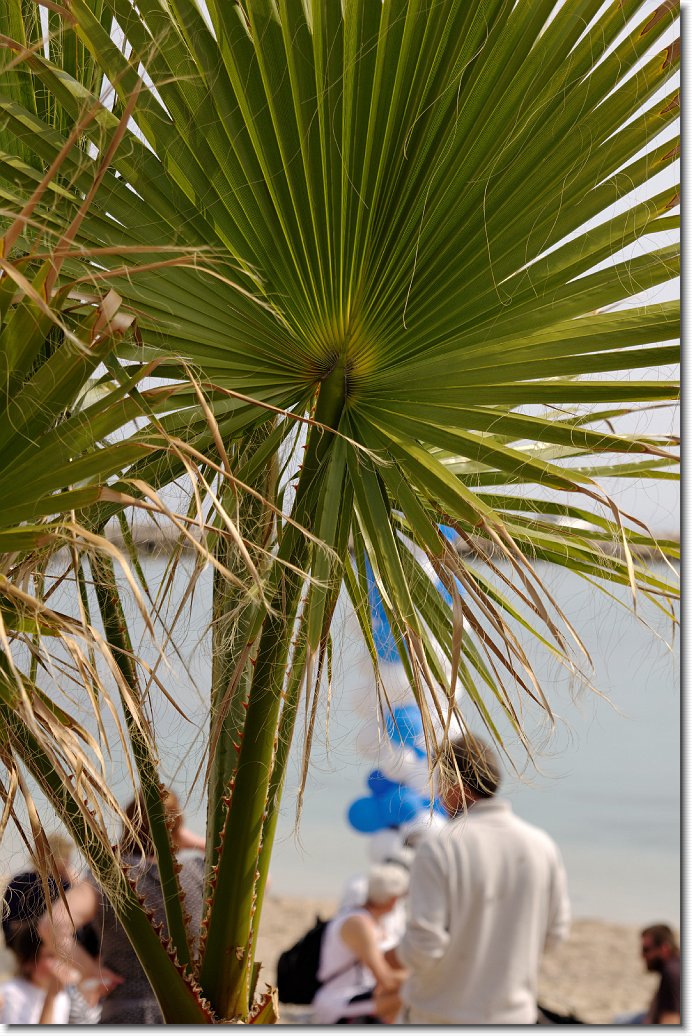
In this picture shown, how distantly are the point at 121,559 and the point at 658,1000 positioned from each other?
68.0 inches

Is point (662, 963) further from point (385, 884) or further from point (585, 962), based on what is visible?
point (585, 962)

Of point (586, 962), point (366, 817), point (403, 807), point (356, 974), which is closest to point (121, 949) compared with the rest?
point (356, 974)

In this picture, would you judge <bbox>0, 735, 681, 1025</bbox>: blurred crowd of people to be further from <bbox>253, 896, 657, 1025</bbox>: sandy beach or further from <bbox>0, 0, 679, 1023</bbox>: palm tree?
<bbox>253, 896, 657, 1025</bbox>: sandy beach

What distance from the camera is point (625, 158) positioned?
950 mm

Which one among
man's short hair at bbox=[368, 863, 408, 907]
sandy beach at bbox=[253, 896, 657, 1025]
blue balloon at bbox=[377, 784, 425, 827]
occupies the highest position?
blue balloon at bbox=[377, 784, 425, 827]

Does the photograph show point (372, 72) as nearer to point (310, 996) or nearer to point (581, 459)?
point (581, 459)

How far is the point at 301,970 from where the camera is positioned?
7.63ft

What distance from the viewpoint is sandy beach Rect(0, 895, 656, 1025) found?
4.84 m

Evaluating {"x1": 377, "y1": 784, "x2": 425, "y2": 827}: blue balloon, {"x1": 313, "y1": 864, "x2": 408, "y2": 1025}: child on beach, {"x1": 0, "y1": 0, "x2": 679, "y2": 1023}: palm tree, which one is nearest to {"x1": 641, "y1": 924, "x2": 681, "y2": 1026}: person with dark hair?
{"x1": 313, "y1": 864, "x2": 408, "y2": 1025}: child on beach

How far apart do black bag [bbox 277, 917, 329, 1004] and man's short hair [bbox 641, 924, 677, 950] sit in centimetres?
88

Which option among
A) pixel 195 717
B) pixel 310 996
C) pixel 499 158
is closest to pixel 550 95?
pixel 499 158

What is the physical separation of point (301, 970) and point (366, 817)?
53cm

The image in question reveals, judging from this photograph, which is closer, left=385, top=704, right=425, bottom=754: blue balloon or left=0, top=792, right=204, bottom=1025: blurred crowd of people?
left=0, top=792, right=204, bottom=1025: blurred crowd of people

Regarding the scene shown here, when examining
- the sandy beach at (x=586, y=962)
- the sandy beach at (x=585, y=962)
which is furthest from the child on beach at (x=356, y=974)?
the sandy beach at (x=586, y=962)
